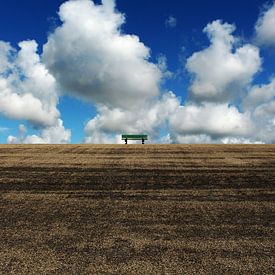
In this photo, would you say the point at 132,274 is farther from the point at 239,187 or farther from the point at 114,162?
the point at 114,162

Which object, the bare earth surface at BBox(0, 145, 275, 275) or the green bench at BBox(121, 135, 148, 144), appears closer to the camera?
the bare earth surface at BBox(0, 145, 275, 275)

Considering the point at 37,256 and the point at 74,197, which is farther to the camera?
the point at 74,197

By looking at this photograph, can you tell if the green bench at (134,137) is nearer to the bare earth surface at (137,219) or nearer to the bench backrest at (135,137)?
the bench backrest at (135,137)

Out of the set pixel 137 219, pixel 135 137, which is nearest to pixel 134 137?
pixel 135 137

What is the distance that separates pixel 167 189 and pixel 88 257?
19.0ft

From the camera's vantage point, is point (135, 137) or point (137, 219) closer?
point (137, 219)

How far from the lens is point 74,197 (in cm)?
1191

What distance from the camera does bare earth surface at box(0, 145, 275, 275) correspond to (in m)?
7.24

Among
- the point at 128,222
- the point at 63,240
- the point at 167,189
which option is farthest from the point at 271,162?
the point at 63,240

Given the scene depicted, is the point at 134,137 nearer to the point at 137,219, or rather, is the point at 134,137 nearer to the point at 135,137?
the point at 135,137

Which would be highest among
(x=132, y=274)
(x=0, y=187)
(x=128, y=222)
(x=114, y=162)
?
(x=114, y=162)

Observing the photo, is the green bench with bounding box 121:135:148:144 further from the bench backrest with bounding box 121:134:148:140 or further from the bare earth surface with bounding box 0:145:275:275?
the bare earth surface with bounding box 0:145:275:275

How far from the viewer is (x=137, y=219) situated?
31.7 feet

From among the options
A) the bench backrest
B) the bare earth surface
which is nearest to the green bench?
the bench backrest
